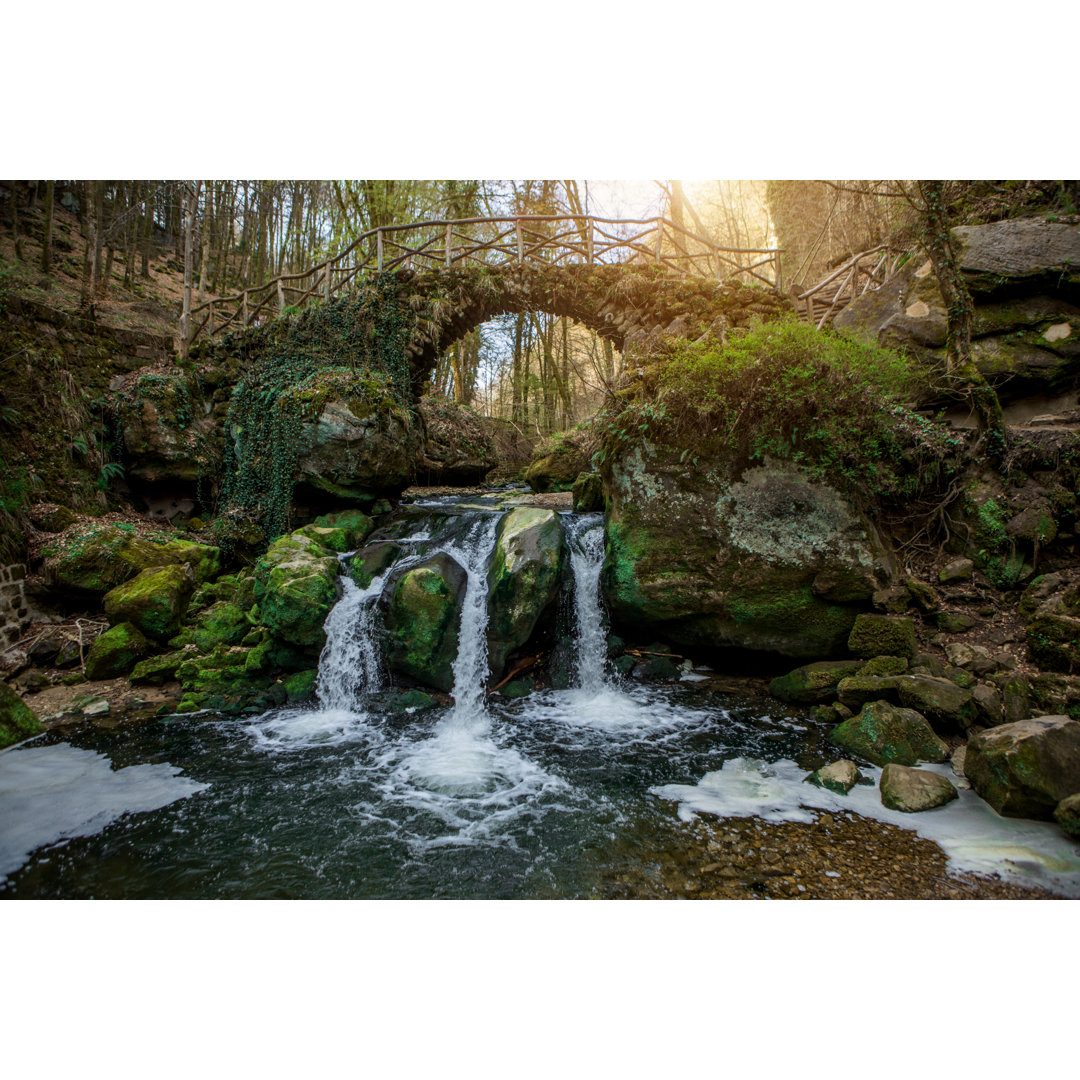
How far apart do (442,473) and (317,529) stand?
5581mm

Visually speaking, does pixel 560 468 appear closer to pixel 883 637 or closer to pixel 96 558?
pixel 883 637

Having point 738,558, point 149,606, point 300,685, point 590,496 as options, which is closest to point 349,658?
point 300,685

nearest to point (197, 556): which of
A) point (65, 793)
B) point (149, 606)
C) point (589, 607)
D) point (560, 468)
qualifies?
point (149, 606)

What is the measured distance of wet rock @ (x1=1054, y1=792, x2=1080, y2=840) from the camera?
8.98 feet

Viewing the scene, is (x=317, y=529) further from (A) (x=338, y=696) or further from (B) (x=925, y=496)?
(B) (x=925, y=496)

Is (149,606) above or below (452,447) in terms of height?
below

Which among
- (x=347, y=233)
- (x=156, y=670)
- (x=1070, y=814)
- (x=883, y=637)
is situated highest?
(x=347, y=233)

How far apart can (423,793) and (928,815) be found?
3.56m

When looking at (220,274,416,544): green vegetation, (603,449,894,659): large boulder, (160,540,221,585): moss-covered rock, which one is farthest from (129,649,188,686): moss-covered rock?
(603,449,894,659): large boulder

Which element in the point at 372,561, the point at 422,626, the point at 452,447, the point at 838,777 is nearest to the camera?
the point at 838,777

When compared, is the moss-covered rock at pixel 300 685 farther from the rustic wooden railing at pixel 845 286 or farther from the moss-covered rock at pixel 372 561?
the rustic wooden railing at pixel 845 286

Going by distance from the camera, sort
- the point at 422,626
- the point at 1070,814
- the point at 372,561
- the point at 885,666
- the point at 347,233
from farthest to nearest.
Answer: the point at 347,233 < the point at 372,561 < the point at 422,626 < the point at 885,666 < the point at 1070,814

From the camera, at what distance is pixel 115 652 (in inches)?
235

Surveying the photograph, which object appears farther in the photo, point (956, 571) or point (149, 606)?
point (149, 606)
